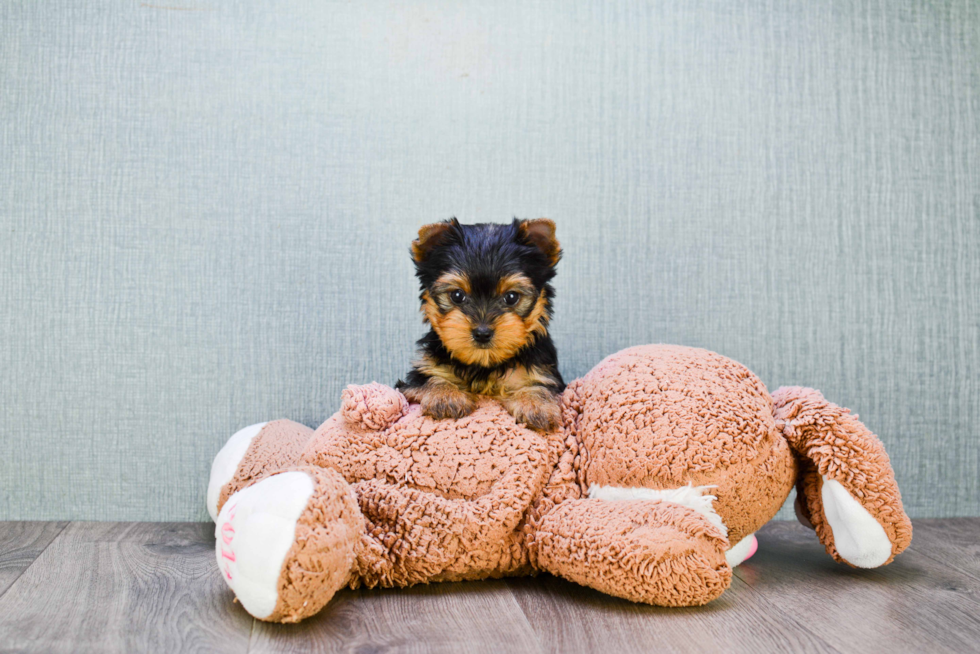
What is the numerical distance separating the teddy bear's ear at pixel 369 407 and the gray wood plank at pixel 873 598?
0.88 meters

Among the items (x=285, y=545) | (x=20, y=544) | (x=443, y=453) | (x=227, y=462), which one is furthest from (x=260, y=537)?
(x=20, y=544)

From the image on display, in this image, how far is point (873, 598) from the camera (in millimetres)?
1484

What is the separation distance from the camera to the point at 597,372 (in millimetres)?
1689

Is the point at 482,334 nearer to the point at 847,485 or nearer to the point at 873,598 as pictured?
the point at 847,485

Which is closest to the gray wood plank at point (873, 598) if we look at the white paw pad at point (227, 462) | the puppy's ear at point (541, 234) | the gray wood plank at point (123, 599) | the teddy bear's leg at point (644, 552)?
the teddy bear's leg at point (644, 552)

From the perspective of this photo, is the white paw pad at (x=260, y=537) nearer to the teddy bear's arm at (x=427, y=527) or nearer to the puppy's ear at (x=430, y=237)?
the teddy bear's arm at (x=427, y=527)

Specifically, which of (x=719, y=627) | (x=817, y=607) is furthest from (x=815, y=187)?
(x=719, y=627)

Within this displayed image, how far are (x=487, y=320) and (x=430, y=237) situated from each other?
25 centimetres

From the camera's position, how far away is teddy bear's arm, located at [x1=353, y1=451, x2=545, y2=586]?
145 cm

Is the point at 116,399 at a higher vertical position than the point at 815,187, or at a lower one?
lower

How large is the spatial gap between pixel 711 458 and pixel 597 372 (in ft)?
1.13

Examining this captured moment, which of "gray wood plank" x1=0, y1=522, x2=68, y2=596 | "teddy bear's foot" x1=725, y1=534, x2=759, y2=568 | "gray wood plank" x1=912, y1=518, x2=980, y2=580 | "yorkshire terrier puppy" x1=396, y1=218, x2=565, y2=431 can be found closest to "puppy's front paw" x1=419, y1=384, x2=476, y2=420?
"yorkshire terrier puppy" x1=396, y1=218, x2=565, y2=431

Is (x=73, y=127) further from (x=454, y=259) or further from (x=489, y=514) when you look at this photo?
(x=489, y=514)

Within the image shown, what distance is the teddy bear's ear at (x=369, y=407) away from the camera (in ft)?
5.12
